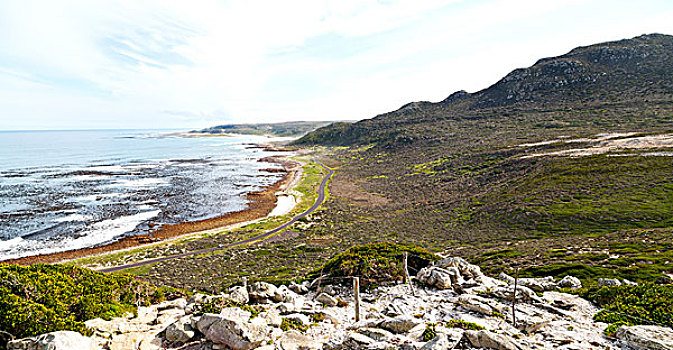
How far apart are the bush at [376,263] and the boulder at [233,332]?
808 centimetres

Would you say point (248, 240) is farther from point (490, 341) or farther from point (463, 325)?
point (490, 341)

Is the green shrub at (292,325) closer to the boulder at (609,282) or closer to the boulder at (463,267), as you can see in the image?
the boulder at (463,267)

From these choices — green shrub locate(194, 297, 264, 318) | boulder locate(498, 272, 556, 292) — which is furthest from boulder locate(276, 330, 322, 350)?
boulder locate(498, 272, 556, 292)

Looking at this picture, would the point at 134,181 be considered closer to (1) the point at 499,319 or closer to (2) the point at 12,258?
(2) the point at 12,258

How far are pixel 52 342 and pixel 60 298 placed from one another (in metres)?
3.22

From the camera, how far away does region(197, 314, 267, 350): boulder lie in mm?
9898

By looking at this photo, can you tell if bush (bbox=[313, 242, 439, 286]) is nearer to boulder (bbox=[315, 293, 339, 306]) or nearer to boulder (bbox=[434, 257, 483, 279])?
boulder (bbox=[434, 257, 483, 279])

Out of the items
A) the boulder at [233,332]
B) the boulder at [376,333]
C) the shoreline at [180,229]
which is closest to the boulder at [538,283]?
the boulder at [376,333]

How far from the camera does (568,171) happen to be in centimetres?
4622

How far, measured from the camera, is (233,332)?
10.0 m

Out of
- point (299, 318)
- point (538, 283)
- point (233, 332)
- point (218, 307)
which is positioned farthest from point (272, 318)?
point (538, 283)

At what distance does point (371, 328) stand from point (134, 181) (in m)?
85.5

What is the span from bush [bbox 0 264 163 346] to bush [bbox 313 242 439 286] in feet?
33.0

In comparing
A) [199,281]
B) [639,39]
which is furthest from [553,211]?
[639,39]
